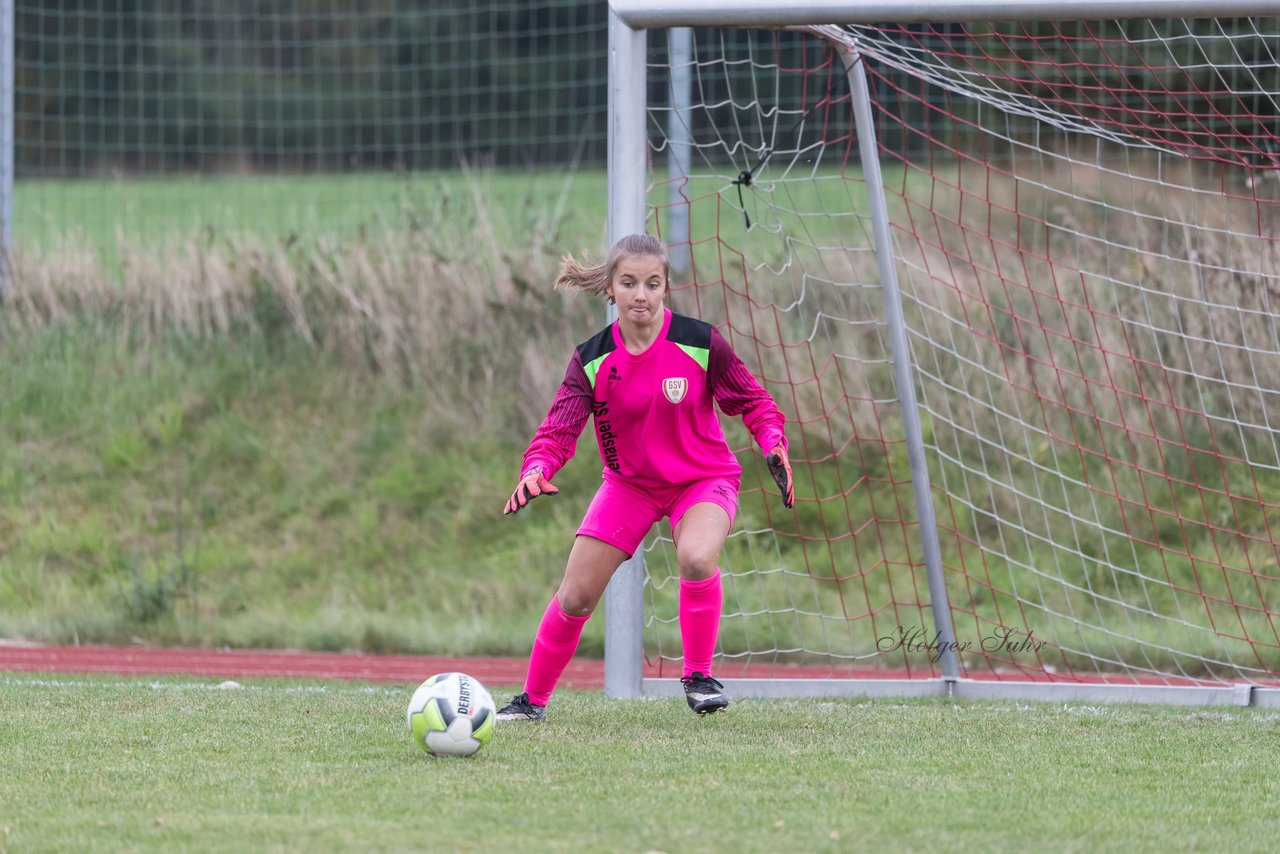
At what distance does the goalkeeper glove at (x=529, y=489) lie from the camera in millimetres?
4785

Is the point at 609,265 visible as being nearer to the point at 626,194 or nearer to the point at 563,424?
the point at 563,424

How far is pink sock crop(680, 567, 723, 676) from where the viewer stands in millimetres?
5105

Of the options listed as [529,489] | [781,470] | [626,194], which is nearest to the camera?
[529,489]

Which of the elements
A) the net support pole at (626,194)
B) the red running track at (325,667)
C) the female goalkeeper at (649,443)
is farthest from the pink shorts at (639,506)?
the red running track at (325,667)

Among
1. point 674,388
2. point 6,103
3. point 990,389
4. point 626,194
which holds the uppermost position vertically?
point 6,103

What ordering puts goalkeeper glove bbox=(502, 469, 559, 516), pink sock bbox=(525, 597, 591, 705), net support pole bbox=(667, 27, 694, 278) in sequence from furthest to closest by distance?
1. net support pole bbox=(667, 27, 694, 278)
2. pink sock bbox=(525, 597, 591, 705)
3. goalkeeper glove bbox=(502, 469, 559, 516)

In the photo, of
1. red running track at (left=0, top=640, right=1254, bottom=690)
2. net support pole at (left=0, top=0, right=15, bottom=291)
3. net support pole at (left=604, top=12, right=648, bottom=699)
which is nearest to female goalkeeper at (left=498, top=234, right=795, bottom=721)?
net support pole at (left=604, top=12, right=648, bottom=699)

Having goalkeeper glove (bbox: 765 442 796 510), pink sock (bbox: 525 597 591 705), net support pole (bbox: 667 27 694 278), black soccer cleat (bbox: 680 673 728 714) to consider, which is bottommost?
black soccer cleat (bbox: 680 673 728 714)

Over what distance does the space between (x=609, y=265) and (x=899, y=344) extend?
1975 millimetres

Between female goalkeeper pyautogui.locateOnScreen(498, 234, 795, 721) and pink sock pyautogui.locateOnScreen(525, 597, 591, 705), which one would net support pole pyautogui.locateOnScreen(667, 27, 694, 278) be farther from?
pink sock pyautogui.locateOnScreen(525, 597, 591, 705)

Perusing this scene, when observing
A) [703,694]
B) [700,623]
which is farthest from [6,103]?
[703,694]

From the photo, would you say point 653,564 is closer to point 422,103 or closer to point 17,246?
point 17,246

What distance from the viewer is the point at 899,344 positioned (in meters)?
6.69

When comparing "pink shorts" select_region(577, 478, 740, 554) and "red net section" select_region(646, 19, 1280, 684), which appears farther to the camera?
"red net section" select_region(646, 19, 1280, 684)
